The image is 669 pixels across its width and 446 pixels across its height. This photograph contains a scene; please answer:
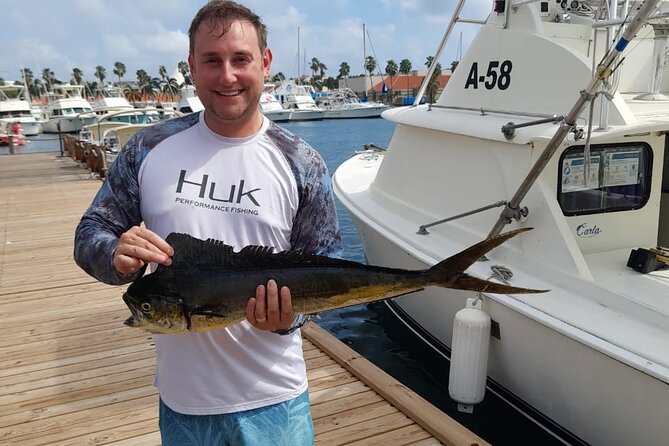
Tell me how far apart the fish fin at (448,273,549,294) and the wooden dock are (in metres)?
2.05

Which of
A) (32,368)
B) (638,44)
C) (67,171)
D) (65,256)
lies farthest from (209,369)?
(67,171)

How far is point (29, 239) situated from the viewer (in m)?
8.98

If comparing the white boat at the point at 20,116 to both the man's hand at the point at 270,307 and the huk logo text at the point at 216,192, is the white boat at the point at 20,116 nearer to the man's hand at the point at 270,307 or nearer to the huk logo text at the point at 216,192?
the huk logo text at the point at 216,192

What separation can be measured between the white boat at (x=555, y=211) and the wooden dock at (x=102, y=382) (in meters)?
0.96

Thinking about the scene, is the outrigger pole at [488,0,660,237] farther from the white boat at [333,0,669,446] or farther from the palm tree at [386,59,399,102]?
the palm tree at [386,59,399,102]

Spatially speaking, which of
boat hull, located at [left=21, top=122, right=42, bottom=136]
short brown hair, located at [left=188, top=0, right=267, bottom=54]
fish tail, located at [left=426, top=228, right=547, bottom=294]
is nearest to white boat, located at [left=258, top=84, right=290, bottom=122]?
boat hull, located at [left=21, top=122, right=42, bottom=136]

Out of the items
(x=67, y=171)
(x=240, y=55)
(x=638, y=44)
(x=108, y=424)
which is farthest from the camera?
(x=67, y=171)

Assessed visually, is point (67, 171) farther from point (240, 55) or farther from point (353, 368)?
point (240, 55)

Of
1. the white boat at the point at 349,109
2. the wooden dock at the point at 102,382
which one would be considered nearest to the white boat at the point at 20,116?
the white boat at the point at 349,109

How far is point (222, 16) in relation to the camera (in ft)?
5.73

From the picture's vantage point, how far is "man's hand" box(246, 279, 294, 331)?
5.35ft

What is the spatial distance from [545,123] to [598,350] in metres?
1.82

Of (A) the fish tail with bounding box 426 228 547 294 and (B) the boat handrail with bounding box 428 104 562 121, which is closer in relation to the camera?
(A) the fish tail with bounding box 426 228 547 294

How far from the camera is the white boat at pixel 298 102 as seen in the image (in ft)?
220
